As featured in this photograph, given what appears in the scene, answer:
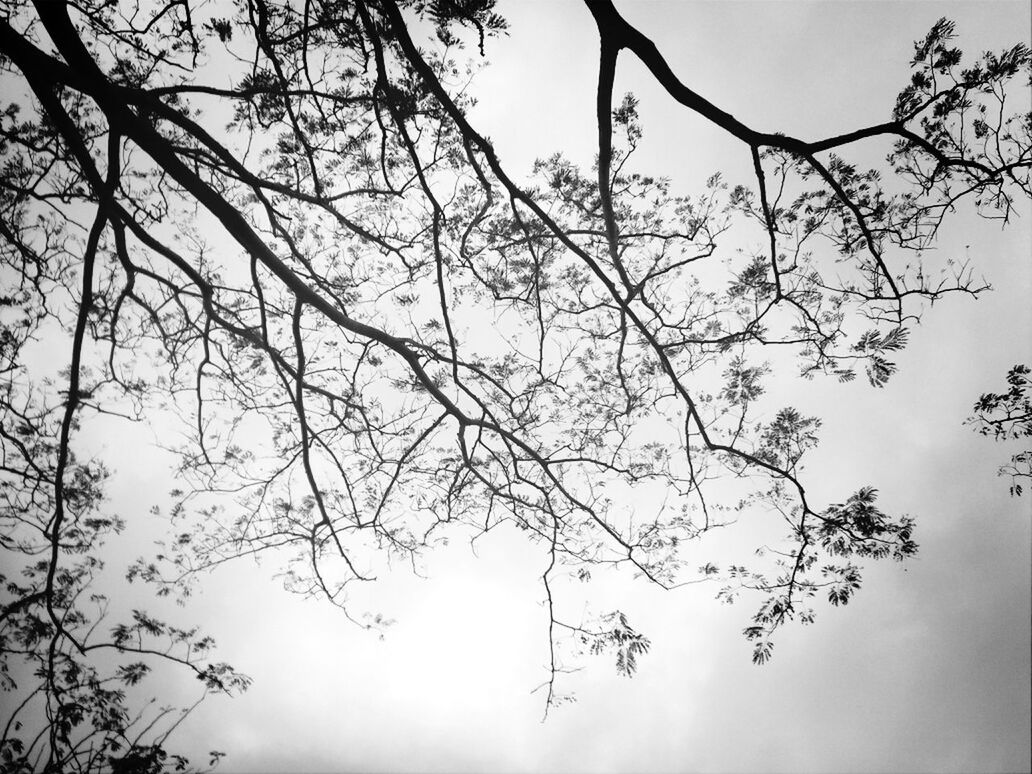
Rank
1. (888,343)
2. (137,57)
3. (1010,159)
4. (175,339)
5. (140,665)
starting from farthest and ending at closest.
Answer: (140,665) → (175,339) → (137,57) → (888,343) → (1010,159)

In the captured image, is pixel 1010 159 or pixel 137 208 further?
pixel 137 208

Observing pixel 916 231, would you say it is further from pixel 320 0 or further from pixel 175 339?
pixel 175 339

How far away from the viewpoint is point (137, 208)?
443 centimetres

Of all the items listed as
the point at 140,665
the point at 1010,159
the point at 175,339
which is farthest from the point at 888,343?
the point at 140,665

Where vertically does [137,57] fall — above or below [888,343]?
above

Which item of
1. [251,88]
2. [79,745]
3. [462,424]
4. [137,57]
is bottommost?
[79,745]

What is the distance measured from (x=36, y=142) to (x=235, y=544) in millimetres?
4710

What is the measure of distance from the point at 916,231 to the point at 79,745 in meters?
8.79

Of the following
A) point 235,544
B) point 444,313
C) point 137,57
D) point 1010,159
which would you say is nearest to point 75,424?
point 235,544

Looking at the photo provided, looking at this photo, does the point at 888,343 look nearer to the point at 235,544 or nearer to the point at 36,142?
the point at 235,544

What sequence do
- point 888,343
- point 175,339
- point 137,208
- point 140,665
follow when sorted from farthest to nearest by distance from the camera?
point 140,665 → point 175,339 → point 137,208 → point 888,343

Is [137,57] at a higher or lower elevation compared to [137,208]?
higher

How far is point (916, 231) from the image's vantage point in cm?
373

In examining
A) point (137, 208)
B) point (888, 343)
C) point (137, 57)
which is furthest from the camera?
point (137, 208)
